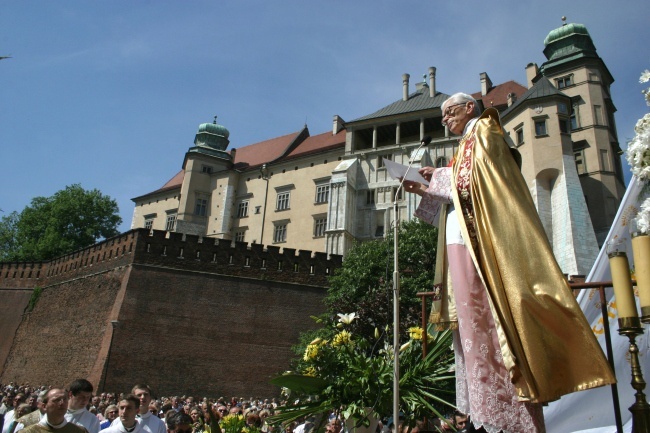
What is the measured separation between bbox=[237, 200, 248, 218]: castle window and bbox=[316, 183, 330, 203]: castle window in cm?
849

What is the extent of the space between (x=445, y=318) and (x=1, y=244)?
59399 mm

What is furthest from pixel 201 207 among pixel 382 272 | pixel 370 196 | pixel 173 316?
pixel 382 272

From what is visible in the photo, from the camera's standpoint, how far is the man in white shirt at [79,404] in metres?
6.09

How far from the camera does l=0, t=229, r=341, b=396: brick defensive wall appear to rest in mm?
27688

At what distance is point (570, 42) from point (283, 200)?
2788 centimetres

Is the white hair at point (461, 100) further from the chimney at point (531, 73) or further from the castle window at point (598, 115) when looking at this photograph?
the chimney at point (531, 73)

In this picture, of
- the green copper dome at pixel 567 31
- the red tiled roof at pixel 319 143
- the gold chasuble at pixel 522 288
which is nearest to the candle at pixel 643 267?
the gold chasuble at pixel 522 288

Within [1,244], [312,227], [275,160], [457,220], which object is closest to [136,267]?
[312,227]

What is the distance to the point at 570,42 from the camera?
45.8 metres

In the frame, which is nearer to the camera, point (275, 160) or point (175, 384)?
point (175, 384)

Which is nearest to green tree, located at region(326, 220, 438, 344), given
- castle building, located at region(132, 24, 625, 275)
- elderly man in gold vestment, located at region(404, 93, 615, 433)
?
castle building, located at region(132, 24, 625, 275)

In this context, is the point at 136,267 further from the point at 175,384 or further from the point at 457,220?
the point at 457,220

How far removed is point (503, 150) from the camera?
4246 millimetres

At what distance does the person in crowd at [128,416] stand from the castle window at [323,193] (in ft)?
135
